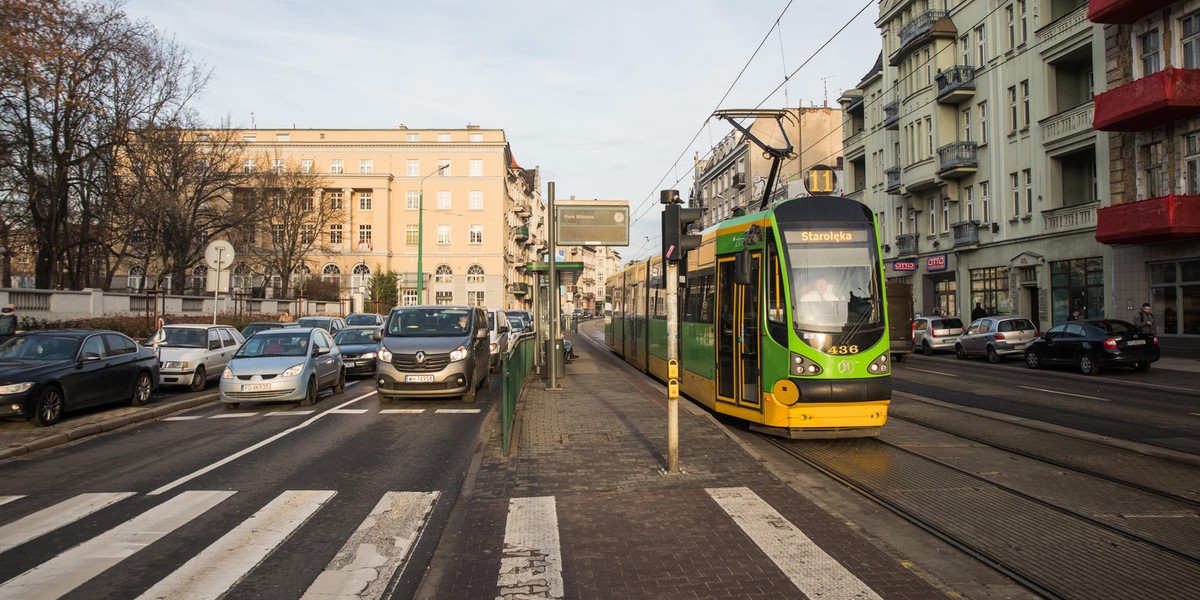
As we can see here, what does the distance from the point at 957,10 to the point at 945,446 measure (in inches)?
1236

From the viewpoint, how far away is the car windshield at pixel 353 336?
74.3ft


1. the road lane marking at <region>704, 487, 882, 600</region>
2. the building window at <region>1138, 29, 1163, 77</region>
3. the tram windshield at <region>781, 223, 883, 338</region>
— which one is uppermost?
the building window at <region>1138, 29, 1163, 77</region>

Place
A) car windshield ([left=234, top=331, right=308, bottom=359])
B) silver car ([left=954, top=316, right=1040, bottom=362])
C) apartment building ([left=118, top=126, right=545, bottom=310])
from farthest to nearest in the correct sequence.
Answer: apartment building ([left=118, top=126, right=545, bottom=310])
silver car ([left=954, top=316, right=1040, bottom=362])
car windshield ([left=234, top=331, right=308, bottom=359])

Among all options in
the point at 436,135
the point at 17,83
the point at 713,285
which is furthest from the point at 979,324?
the point at 436,135

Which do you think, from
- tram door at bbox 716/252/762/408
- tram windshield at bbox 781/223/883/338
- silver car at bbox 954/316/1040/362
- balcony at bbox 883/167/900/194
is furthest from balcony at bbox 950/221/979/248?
Result: tram windshield at bbox 781/223/883/338

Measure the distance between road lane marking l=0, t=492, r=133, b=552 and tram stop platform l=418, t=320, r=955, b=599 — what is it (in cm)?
331

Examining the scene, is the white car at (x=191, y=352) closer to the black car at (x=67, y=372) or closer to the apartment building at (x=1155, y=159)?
the black car at (x=67, y=372)

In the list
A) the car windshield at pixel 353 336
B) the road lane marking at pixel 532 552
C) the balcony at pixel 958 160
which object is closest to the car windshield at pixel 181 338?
the car windshield at pixel 353 336

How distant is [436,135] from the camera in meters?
72.4

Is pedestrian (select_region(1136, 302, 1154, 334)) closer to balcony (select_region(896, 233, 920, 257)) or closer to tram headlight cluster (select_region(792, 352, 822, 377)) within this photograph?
balcony (select_region(896, 233, 920, 257))

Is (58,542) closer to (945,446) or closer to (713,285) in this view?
(713,285)

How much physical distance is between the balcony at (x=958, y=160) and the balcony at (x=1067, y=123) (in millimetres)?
4402

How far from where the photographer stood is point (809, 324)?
9.61 meters

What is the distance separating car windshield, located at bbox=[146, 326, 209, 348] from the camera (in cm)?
1823
